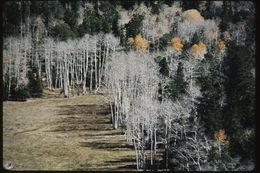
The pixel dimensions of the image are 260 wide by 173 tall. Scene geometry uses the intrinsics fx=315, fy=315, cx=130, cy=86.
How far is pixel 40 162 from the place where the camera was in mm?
40500

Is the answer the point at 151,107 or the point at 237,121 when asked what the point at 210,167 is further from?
the point at 151,107

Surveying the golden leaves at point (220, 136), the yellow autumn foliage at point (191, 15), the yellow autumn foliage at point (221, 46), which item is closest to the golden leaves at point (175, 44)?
the yellow autumn foliage at point (221, 46)

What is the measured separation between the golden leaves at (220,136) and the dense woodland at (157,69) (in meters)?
0.10

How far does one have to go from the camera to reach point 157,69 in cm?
5409

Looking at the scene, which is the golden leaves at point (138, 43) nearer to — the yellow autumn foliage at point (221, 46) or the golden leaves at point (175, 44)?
the golden leaves at point (175, 44)

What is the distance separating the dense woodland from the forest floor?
243cm

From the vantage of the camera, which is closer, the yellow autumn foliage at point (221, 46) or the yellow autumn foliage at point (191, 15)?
the yellow autumn foliage at point (221, 46)

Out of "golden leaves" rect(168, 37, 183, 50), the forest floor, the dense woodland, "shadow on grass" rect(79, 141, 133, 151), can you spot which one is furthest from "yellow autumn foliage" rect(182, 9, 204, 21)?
"shadow on grass" rect(79, 141, 133, 151)

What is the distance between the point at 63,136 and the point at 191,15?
208ft

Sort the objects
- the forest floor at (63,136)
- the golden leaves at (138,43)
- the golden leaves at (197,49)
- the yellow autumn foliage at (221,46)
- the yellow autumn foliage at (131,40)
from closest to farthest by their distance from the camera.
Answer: the forest floor at (63,136), the golden leaves at (197,49), the yellow autumn foliage at (221,46), the golden leaves at (138,43), the yellow autumn foliage at (131,40)

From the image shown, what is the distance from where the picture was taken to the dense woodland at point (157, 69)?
33.6 meters

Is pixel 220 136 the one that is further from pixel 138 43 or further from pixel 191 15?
pixel 191 15

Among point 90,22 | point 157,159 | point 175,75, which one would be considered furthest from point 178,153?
point 90,22

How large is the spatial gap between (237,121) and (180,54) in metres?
38.7
